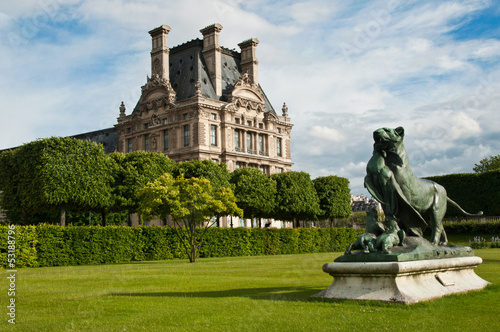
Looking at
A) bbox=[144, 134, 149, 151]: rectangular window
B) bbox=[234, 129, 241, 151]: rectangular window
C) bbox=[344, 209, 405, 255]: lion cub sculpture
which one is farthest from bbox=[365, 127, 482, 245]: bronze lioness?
bbox=[144, 134, 149, 151]: rectangular window

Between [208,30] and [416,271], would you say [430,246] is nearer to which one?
[416,271]

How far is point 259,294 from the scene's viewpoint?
10.3m

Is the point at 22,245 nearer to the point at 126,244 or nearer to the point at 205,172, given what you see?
the point at 126,244

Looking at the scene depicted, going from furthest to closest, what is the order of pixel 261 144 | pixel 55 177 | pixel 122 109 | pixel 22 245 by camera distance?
pixel 122 109 < pixel 261 144 < pixel 55 177 < pixel 22 245

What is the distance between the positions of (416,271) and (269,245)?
33.9 meters

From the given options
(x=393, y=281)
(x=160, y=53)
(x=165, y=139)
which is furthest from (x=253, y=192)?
(x=393, y=281)

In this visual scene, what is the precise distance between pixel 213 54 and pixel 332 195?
87.0 feet

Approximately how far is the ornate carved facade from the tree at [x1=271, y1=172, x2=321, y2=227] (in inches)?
589

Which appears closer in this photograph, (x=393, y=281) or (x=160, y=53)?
(x=393, y=281)

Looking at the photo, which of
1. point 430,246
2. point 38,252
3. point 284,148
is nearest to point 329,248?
point 38,252

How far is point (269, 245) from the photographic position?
42.1m

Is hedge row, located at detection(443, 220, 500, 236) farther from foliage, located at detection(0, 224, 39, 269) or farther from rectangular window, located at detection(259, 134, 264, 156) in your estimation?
foliage, located at detection(0, 224, 39, 269)

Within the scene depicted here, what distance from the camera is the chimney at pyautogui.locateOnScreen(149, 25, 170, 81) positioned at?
7212 cm

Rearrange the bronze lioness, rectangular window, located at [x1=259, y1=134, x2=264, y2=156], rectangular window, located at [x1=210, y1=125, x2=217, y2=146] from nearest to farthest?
the bronze lioness → rectangular window, located at [x1=210, y1=125, x2=217, y2=146] → rectangular window, located at [x1=259, y1=134, x2=264, y2=156]
